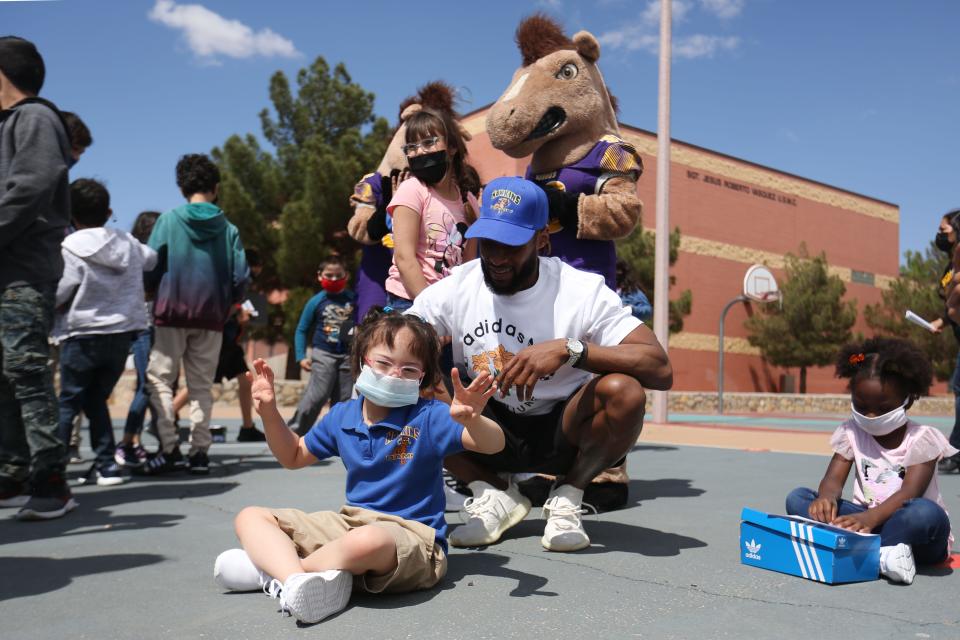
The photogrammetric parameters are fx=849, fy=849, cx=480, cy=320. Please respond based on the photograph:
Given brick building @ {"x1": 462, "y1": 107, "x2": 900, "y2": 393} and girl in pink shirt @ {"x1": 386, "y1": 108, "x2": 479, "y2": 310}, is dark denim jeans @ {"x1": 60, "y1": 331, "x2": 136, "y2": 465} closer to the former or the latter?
girl in pink shirt @ {"x1": 386, "y1": 108, "x2": 479, "y2": 310}

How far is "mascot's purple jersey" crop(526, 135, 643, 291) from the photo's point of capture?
4.39 metres

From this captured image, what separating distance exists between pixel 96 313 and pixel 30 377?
3.85ft

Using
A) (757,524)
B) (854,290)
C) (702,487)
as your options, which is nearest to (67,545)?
(757,524)

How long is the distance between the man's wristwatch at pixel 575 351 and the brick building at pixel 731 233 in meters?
21.7

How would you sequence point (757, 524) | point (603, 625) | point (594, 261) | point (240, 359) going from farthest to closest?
1. point (240, 359)
2. point (594, 261)
3. point (757, 524)
4. point (603, 625)

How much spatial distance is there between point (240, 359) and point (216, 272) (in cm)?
201

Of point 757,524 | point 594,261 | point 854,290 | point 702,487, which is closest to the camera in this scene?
point 757,524

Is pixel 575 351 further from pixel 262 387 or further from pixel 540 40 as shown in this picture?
pixel 540 40

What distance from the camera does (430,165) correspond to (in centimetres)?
438

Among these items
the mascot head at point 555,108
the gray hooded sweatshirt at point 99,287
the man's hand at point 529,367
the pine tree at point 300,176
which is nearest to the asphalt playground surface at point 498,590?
the man's hand at point 529,367

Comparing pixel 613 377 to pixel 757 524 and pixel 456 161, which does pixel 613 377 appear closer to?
pixel 757 524

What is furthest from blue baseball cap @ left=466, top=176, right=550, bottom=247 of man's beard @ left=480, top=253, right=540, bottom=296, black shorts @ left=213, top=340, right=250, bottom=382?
black shorts @ left=213, top=340, right=250, bottom=382

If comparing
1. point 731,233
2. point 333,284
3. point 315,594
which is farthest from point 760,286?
point 315,594

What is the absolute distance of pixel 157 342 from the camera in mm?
5527
